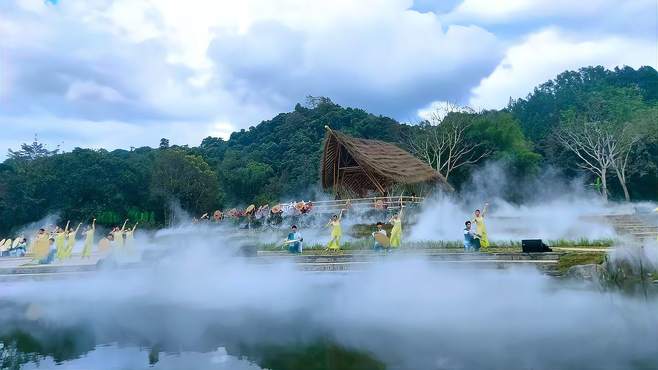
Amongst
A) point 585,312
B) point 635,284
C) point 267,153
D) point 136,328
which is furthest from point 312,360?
point 267,153

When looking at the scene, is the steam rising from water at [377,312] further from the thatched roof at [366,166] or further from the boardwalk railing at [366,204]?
the thatched roof at [366,166]

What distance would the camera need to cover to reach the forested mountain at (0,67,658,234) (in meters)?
35.8

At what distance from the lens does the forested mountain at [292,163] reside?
3584 centimetres

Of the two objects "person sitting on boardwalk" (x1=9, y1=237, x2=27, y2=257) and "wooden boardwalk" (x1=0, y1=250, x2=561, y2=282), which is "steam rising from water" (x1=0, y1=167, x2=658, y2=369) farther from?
"person sitting on boardwalk" (x1=9, y1=237, x2=27, y2=257)

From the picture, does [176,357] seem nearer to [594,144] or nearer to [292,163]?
[594,144]

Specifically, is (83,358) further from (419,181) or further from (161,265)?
(419,181)

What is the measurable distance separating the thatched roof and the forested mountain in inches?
484

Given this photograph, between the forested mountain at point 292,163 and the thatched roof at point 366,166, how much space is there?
12.3 m

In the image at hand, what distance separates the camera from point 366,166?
26.5 metres

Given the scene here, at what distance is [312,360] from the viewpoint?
22.3ft

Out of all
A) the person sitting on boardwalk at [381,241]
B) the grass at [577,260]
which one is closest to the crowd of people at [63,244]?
the person sitting on boardwalk at [381,241]

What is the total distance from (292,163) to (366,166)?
24303 mm

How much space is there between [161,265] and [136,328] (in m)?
6.25

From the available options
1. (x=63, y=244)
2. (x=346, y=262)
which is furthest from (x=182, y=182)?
(x=346, y=262)
